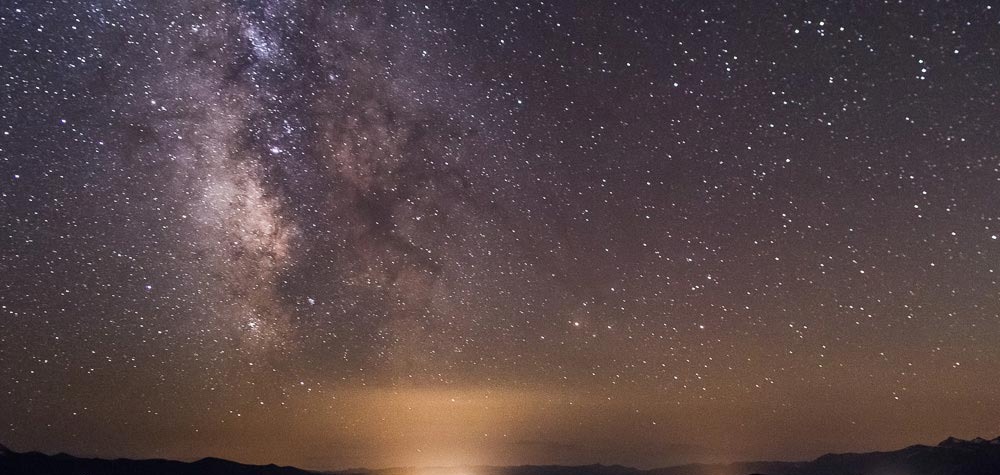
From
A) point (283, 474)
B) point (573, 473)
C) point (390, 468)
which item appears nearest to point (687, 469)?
point (573, 473)

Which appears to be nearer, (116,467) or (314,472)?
(116,467)

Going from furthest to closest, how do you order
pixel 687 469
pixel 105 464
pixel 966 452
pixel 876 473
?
pixel 687 469 < pixel 876 473 < pixel 966 452 < pixel 105 464

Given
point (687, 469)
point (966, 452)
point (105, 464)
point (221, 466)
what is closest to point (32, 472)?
point (105, 464)

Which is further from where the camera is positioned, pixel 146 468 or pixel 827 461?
pixel 827 461

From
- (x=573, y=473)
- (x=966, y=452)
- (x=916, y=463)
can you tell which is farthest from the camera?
(x=573, y=473)

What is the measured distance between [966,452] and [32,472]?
360 feet

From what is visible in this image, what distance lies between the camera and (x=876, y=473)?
111688 mm

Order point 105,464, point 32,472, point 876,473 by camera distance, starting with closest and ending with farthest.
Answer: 1. point 32,472
2. point 105,464
3. point 876,473

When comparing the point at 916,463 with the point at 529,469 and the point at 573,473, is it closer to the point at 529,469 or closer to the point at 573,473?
the point at 573,473

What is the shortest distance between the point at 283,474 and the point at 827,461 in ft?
392

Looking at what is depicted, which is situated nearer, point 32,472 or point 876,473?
point 32,472

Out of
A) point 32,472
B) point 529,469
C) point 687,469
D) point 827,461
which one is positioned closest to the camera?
point 32,472

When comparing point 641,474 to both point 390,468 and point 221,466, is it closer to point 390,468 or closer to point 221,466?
point 390,468

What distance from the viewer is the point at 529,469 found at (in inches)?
7859
